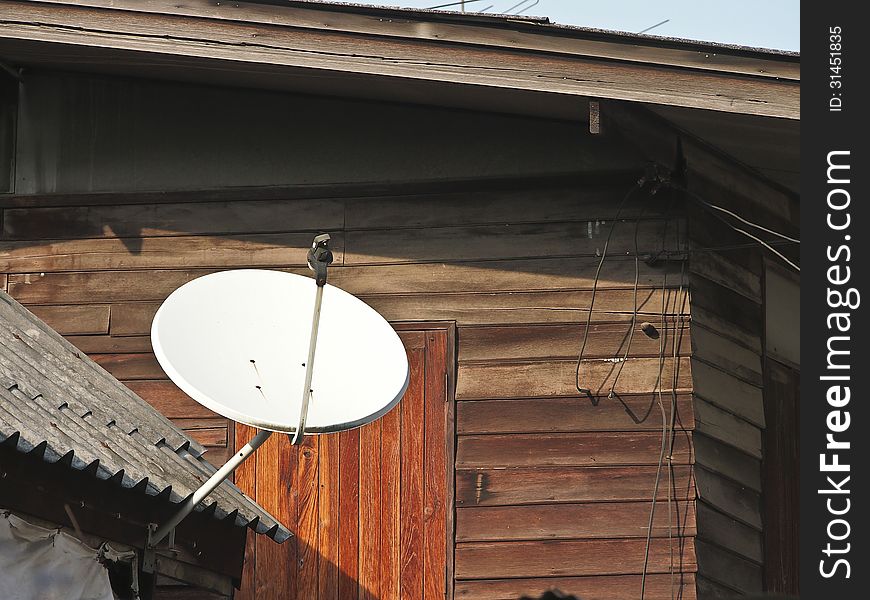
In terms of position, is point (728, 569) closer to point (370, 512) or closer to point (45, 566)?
point (370, 512)

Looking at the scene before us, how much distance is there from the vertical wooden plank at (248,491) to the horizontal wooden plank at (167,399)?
0.28m

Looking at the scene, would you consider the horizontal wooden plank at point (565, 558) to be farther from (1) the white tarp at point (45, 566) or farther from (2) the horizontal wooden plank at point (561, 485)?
(1) the white tarp at point (45, 566)

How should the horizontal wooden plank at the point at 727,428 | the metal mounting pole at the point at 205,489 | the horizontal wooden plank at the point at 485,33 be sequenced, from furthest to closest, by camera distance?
the horizontal wooden plank at the point at 727,428
the horizontal wooden plank at the point at 485,33
the metal mounting pole at the point at 205,489

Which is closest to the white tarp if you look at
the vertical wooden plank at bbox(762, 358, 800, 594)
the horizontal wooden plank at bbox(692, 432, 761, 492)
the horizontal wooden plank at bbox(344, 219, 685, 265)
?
the horizontal wooden plank at bbox(344, 219, 685, 265)

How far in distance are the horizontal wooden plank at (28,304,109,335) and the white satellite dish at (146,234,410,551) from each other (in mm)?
2376

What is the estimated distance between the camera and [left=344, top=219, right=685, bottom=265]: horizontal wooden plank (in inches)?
316

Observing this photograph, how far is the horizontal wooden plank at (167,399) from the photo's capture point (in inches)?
332

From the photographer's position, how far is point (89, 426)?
6.23 m

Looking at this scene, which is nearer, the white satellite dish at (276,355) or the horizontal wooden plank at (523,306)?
the white satellite dish at (276,355)

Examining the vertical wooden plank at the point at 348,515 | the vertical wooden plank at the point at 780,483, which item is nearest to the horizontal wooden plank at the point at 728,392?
the vertical wooden plank at the point at 780,483

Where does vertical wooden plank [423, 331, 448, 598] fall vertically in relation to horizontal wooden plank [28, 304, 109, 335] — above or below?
below

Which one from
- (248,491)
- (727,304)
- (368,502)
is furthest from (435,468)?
(727,304)

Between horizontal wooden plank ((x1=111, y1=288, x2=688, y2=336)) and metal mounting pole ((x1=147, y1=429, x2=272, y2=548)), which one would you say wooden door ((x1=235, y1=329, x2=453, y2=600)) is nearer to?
horizontal wooden plank ((x1=111, y1=288, x2=688, y2=336))

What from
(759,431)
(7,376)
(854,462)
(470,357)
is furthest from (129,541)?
(759,431)
